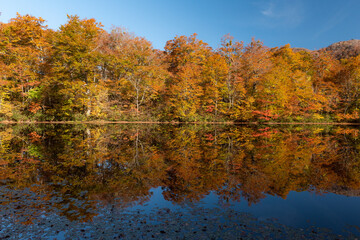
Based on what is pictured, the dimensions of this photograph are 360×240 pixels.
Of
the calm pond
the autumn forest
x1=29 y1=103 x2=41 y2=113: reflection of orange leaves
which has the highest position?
the autumn forest

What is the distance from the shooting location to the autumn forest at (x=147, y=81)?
3053 centimetres

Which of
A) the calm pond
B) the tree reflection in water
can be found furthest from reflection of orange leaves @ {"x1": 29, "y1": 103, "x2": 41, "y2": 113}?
the calm pond

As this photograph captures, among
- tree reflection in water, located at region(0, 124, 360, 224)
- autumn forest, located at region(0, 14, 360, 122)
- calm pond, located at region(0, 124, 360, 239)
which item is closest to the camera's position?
calm pond, located at region(0, 124, 360, 239)

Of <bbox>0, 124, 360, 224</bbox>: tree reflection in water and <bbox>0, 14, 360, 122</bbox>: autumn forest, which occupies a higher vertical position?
<bbox>0, 14, 360, 122</bbox>: autumn forest

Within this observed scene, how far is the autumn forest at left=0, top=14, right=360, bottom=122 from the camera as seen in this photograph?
100ft

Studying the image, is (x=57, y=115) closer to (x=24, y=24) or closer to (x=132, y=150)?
(x=24, y=24)

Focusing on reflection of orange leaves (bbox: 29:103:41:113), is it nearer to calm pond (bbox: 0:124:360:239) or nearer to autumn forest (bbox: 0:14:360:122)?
autumn forest (bbox: 0:14:360:122)

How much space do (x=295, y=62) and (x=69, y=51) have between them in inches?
1787

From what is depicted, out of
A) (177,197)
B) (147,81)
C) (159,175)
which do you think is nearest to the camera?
Result: (177,197)

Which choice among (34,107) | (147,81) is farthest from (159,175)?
(34,107)

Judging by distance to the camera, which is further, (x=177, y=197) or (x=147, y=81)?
(x=147, y=81)

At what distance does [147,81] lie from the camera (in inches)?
1348

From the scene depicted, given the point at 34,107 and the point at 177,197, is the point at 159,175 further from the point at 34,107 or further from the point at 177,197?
the point at 34,107

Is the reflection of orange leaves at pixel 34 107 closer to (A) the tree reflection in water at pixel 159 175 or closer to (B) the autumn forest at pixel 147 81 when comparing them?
(B) the autumn forest at pixel 147 81
